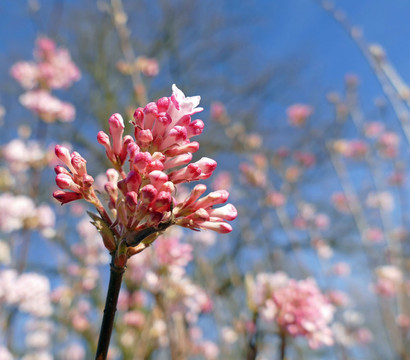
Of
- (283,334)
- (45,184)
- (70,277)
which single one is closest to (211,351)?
(70,277)

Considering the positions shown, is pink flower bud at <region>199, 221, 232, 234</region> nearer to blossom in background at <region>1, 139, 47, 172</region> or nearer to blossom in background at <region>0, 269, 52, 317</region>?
blossom in background at <region>0, 269, 52, 317</region>

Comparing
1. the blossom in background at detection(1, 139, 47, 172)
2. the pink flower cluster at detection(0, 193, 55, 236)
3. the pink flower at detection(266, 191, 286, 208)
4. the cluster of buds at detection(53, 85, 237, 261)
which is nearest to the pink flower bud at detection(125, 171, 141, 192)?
the cluster of buds at detection(53, 85, 237, 261)

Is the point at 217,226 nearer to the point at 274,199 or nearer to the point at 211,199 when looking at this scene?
the point at 211,199

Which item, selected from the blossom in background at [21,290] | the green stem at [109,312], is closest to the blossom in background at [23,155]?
the blossom in background at [21,290]

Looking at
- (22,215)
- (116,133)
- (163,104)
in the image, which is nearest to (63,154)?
(116,133)

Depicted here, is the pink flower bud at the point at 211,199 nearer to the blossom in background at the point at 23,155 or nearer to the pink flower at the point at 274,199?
the blossom in background at the point at 23,155
